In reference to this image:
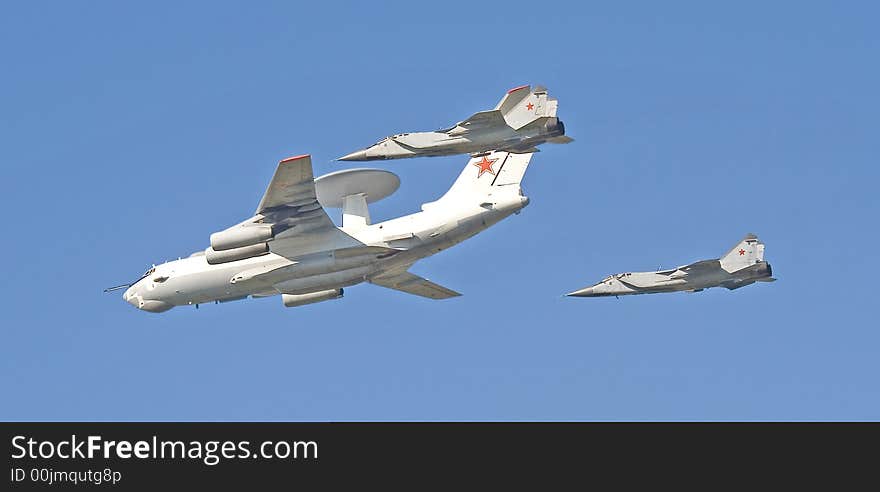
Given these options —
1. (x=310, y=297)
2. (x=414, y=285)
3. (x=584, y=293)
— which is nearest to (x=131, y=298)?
(x=310, y=297)

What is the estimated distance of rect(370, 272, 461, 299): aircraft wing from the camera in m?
59.2

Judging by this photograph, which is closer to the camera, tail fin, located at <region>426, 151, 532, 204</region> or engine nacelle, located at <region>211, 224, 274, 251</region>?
engine nacelle, located at <region>211, 224, 274, 251</region>

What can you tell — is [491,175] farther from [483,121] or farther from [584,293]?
[584,293]

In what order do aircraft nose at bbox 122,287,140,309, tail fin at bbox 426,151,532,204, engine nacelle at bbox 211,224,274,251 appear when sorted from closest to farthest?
engine nacelle at bbox 211,224,274,251 → tail fin at bbox 426,151,532,204 → aircraft nose at bbox 122,287,140,309

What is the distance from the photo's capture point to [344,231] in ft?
177

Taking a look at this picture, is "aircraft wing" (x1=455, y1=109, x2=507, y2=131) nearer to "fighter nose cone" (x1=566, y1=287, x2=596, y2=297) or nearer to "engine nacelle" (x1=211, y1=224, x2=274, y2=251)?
"engine nacelle" (x1=211, y1=224, x2=274, y2=251)

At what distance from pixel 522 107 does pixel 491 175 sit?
9.63ft

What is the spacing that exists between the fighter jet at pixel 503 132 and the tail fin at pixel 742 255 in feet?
52.2

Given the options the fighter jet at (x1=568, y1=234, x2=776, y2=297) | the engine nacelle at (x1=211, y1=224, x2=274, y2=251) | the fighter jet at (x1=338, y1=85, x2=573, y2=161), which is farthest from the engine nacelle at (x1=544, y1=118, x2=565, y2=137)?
the fighter jet at (x1=568, y1=234, x2=776, y2=297)

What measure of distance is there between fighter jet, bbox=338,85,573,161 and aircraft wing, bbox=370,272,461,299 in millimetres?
6771
